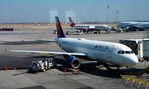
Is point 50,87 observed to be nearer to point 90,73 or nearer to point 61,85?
point 61,85

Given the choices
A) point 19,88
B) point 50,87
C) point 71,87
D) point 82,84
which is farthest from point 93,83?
point 19,88

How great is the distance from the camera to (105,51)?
2784cm

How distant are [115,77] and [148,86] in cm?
472

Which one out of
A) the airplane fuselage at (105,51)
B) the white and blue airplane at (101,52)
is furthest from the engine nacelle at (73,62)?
the airplane fuselage at (105,51)

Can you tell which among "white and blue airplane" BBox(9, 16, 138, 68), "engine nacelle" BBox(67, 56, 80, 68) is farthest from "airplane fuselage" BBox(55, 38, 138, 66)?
"engine nacelle" BBox(67, 56, 80, 68)

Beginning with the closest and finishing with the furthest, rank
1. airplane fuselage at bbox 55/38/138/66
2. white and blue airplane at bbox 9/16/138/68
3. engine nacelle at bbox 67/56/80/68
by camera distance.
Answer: airplane fuselage at bbox 55/38/138/66
white and blue airplane at bbox 9/16/138/68
engine nacelle at bbox 67/56/80/68

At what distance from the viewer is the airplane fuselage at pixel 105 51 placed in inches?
979

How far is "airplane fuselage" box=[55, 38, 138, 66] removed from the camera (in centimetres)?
2487

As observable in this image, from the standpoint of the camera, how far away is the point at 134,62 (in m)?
24.4

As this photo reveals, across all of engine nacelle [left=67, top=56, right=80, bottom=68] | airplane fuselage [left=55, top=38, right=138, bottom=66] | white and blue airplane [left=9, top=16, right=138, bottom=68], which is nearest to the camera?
airplane fuselage [left=55, top=38, right=138, bottom=66]

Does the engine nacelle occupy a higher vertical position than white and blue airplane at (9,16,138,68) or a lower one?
lower

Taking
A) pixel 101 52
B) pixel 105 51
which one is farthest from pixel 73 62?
pixel 105 51

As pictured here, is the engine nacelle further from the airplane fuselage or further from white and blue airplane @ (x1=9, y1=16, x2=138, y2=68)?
the airplane fuselage

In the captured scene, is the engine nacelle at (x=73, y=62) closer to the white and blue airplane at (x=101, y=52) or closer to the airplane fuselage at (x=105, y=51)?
the white and blue airplane at (x=101, y=52)
